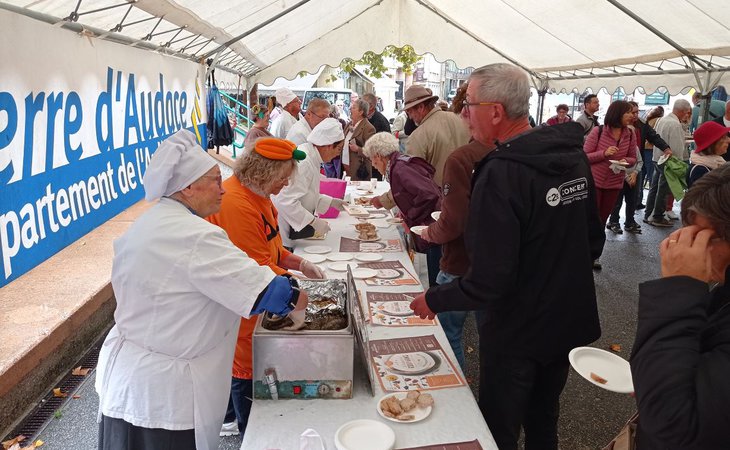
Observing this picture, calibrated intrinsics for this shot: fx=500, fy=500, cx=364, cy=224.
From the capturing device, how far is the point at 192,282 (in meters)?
1.56

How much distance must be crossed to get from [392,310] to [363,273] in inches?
22.2

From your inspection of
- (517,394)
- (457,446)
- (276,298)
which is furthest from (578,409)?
(276,298)

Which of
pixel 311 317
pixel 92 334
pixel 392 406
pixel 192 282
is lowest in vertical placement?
pixel 92 334

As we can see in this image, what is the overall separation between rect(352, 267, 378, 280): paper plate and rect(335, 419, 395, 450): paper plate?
1.44m

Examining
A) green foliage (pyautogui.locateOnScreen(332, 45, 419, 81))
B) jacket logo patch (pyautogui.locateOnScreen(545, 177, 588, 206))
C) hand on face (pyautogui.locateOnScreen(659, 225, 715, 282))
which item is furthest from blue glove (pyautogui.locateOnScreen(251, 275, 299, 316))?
green foliage (pyautogui.locateOnScreen(332, 45, 419, 81))

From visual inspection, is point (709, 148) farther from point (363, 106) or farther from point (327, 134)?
point (363, 106)

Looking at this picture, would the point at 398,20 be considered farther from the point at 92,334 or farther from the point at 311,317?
the point at 311,317

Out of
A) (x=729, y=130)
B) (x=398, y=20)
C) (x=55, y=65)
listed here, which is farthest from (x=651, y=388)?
(x=398, y=20)

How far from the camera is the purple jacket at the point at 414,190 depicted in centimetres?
335

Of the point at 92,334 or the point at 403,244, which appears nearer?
the point at 403,244

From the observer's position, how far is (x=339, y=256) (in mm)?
3475

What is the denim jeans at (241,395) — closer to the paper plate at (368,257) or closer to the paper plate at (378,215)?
the paper plate at (368,257)

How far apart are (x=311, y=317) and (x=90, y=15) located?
4.35m

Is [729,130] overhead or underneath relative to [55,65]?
underneath
